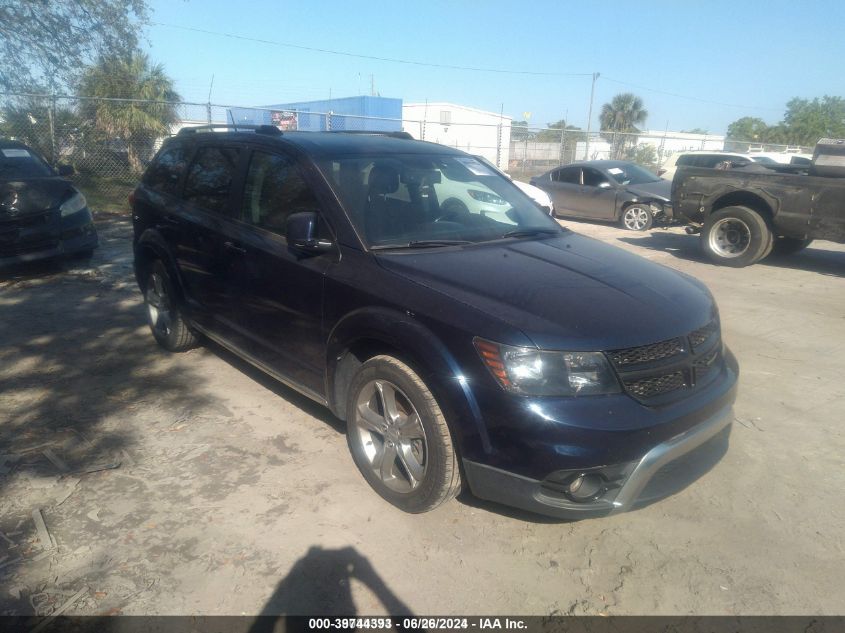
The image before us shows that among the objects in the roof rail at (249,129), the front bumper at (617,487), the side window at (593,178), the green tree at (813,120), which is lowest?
the front bumper at (617,487)

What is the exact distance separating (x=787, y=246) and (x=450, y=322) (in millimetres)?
9492

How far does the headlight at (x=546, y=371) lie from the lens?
102 inches

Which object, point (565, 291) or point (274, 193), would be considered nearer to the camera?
point (565, 291)

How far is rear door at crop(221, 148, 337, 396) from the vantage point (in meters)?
3.52

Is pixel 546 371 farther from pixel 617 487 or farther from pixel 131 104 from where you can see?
pixel 131 104

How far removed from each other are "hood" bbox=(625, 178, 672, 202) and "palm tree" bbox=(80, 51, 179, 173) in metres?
10.5

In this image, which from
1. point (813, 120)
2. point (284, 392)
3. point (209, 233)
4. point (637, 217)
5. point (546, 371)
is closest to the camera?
point (546, 371)

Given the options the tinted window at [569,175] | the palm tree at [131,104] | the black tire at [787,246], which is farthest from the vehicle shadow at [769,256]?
the palm tree at [131,104]

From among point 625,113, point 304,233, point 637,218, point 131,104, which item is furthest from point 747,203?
point 625,113

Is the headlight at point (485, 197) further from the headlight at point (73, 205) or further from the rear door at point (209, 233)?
the headlight at point (73, 205)

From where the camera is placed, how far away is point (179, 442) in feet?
12.7

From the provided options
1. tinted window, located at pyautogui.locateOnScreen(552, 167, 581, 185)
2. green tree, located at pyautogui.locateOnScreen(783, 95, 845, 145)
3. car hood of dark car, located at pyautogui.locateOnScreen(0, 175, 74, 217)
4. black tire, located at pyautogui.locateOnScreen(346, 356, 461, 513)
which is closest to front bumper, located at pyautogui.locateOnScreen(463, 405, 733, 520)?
→ black tire, located at pyautogui.locateOnScreen(346, 356, 461, 513)

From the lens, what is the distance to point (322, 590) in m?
2.67

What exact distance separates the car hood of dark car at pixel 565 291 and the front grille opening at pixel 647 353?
0.10ft
